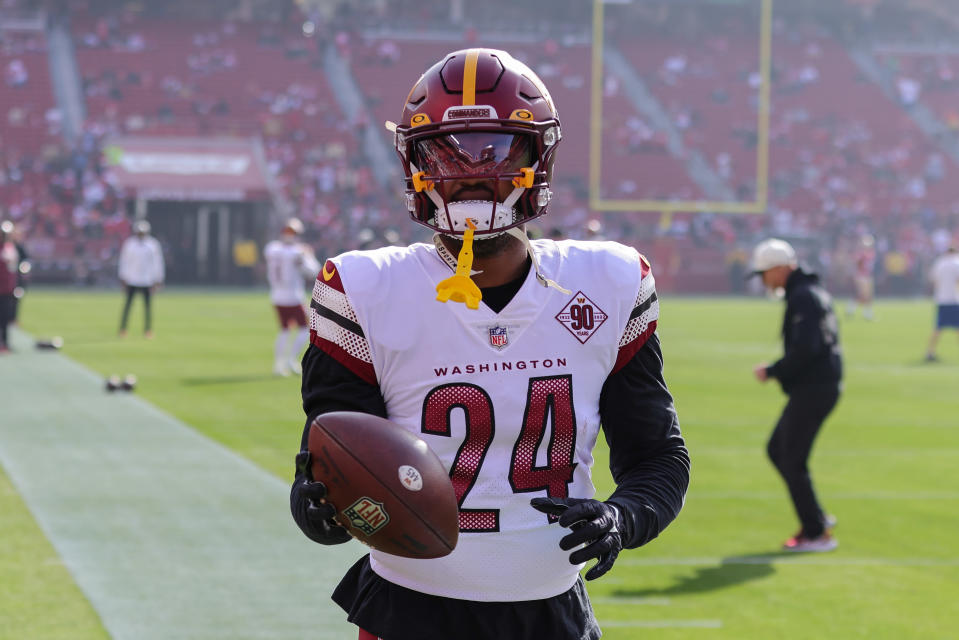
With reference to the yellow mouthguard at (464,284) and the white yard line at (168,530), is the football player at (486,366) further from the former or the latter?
the white yard line at (168,530)

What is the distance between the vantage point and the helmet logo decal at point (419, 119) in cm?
236

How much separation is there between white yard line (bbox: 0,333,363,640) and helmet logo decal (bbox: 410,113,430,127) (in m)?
3.36

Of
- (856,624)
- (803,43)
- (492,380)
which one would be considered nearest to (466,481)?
(492,380)

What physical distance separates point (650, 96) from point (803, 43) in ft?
21.9

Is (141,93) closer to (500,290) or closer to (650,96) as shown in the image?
(650,96)

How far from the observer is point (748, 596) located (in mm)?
6098

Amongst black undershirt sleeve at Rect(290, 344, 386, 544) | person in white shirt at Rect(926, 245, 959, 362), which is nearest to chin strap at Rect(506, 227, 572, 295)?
black undershirt sleeve at Rect(290, 344, 386, 544)

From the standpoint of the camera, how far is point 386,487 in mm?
2100

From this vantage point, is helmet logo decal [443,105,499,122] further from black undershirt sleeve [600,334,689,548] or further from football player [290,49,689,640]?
black undershirt sleeve [600,334,689,548]

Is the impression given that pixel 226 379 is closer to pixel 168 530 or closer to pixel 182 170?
pixel 168 530

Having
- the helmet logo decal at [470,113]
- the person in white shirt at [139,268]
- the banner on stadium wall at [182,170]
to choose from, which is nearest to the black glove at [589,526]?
the helmet logo decal at [470,113]

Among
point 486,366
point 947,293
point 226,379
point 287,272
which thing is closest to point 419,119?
point 486,366

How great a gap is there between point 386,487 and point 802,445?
5.39 meters

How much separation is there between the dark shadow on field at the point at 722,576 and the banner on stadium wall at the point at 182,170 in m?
29.0
